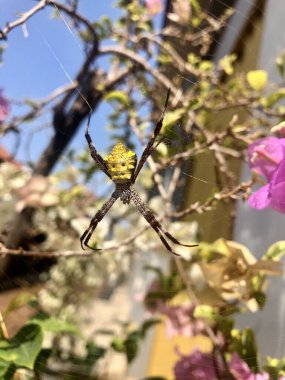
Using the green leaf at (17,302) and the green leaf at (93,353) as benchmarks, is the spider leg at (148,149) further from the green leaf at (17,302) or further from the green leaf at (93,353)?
the green leaf at (93,353)

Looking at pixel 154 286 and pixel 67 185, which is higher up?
pixel 67 185

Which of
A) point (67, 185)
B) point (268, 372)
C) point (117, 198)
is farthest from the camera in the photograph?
point (67, 185)

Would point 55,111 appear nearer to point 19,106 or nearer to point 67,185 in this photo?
point 19,106

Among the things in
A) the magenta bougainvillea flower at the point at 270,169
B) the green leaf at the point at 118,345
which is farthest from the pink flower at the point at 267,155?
the green leaf at the point at 118,345

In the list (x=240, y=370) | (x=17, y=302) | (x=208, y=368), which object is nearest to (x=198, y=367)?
(x=208, y=368)

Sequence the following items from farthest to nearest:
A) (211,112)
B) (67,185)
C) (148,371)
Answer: (148,371), (67,185), (211,112)

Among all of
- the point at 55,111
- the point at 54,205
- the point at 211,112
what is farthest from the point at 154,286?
the point at 55,111
